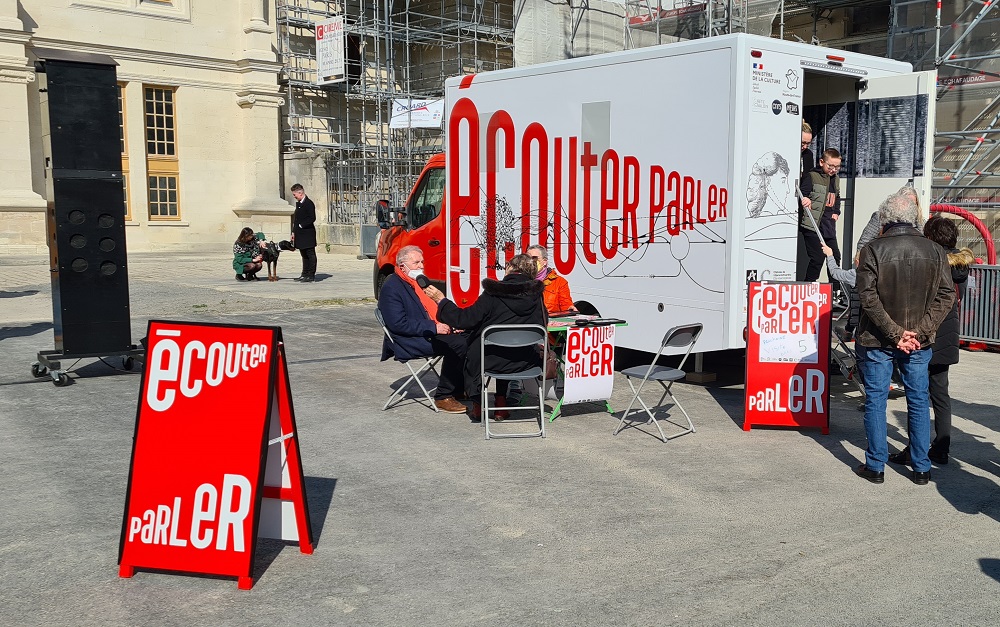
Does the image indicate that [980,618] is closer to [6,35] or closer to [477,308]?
[477,308]

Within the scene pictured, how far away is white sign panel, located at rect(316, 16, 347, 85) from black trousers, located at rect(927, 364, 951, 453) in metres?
29.8

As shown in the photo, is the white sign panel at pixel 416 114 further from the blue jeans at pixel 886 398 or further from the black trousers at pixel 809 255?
the blue jeans at pixel 886 398

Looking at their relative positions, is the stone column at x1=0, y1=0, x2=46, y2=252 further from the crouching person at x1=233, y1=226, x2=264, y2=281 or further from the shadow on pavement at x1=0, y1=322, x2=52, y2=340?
the shadow on pavement at x1=0, y1=322, x2=52, y2=340

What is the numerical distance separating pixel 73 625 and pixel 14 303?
13.3m

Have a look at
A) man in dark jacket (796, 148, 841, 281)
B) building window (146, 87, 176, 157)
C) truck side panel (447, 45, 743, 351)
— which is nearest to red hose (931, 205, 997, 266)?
man in dark jacket (796, 148, 841, 281)

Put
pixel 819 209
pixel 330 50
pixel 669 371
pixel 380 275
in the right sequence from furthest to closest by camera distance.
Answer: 1. pixel 330 50
2. pixel 380 275
3. pixel 819 209
4. pixel 669 371

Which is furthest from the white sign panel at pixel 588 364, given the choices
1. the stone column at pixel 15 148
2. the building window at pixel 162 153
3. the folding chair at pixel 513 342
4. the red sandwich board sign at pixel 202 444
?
the building window at pixel 162 153

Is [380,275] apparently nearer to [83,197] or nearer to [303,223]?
[303,223]

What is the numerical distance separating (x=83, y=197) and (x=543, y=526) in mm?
5669

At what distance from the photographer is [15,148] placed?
96.8 ft

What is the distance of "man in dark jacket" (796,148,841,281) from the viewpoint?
920 cm

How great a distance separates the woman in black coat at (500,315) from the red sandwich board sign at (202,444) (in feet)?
9.70

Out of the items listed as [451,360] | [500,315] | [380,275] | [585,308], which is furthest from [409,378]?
[380,275]

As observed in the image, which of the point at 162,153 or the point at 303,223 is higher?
the point at 162,153
